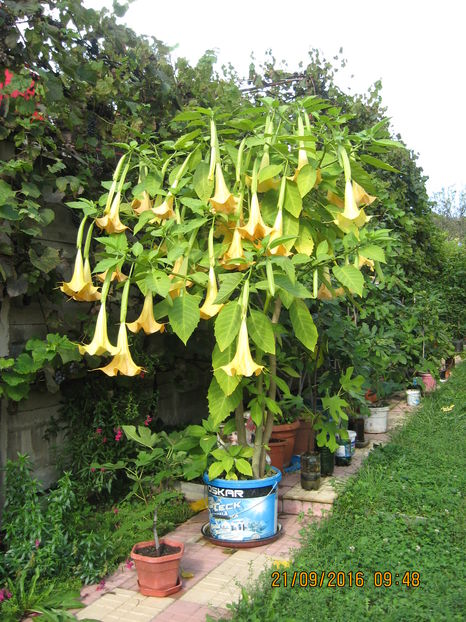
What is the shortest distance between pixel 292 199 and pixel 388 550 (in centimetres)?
152

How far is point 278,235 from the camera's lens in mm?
2438

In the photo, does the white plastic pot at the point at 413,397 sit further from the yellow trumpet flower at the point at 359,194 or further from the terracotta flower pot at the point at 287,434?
the yellow trumpet flower at the point at 359,194

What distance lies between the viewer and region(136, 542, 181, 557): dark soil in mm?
2498

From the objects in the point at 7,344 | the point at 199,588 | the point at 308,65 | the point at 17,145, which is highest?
the point at 308,65

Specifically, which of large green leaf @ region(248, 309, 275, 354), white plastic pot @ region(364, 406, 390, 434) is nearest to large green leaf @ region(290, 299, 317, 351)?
large green leaf @ region(248, 309, 275, 354)

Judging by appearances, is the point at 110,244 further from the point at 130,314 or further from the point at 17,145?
the point at 130,314

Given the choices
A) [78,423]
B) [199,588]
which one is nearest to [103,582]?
[199,588]

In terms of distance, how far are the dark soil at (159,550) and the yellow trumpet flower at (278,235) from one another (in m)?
1.25

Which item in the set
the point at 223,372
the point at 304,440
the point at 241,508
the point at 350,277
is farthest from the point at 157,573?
the point at 304,440

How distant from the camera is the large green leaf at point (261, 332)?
96.8 inches

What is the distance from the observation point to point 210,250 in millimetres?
2602

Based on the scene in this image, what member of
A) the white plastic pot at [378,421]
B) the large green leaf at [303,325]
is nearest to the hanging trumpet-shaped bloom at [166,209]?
the large green leaf at [303,325]

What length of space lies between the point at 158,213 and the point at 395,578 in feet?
5.66

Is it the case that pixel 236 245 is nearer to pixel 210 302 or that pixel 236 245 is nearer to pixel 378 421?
pixel 210 302
